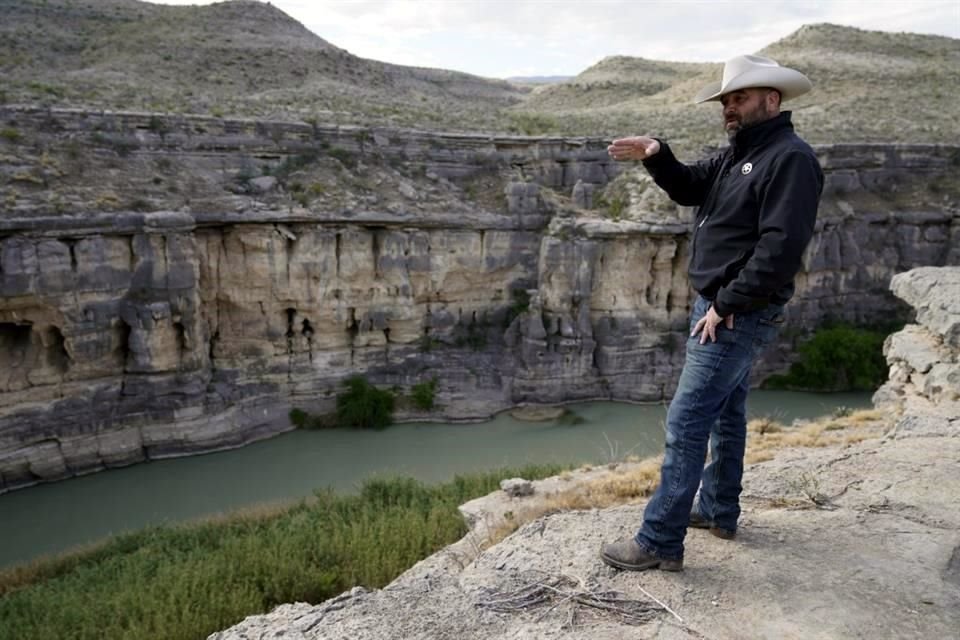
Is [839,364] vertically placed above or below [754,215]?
below

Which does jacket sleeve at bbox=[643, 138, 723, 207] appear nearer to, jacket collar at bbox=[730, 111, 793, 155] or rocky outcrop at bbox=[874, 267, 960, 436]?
jacket collar at bbox=[730, 111, 793, 155]

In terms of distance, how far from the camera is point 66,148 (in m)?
12.4

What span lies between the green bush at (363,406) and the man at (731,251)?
35.5 ft

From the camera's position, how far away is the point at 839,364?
15914mm

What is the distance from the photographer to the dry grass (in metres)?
4.74

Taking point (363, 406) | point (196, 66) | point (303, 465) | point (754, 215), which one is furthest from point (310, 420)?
point (196, 66)

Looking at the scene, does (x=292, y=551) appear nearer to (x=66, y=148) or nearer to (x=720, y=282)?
(x=720, y=282)

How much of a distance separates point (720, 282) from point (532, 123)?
18.1 meters

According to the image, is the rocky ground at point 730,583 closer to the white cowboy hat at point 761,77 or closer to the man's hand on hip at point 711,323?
the man's hand on hip at point 711,323

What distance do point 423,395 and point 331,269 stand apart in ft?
10.8

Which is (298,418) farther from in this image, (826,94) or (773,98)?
(826,94)

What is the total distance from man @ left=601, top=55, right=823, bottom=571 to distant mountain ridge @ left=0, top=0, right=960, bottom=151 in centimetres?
1377

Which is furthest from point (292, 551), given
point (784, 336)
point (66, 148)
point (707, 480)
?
point (784, 336)

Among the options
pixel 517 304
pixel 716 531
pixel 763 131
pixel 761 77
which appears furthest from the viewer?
pixel 517 304
